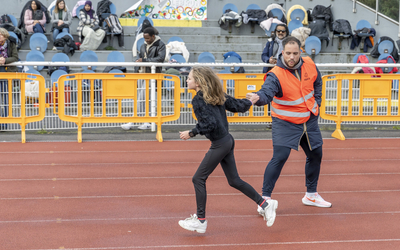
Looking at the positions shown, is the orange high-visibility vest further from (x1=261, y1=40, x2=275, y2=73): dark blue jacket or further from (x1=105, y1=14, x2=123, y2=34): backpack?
(x1=105, y1=14, x2=123, y2=34): backpack

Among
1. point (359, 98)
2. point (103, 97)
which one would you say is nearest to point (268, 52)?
point (359, 98)

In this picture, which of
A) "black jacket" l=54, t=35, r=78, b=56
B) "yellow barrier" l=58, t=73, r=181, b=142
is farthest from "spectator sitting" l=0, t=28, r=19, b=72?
"black jacket" l=54, t=35, r=78, b=56

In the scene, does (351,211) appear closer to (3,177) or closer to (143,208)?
(143,208)

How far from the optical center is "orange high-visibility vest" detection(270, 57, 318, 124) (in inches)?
196

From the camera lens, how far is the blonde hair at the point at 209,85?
4.46 m

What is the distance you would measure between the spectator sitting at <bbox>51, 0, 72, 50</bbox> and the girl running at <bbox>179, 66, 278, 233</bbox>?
13096mm

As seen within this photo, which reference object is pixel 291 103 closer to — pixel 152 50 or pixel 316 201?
pixel 316 201

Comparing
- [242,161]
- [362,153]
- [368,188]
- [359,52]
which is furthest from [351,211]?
[359,52]

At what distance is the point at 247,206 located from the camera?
5547mm

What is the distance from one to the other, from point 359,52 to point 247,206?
1323 centimetres

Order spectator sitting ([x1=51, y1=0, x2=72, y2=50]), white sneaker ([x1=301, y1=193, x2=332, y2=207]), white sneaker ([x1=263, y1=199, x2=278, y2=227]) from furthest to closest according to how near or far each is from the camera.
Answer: spectator sitting ([x1=51, y1=0, x2=72, y2=50]) < white sneaker ([x1=301, y1=193, x2=332, y2=207]) < white sneaker ([x1=263, y1=199, x2=278, y2=227])

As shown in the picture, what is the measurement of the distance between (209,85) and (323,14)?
1485 cm

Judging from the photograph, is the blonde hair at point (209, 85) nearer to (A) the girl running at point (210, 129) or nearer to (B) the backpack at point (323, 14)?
(A) the girl running at point (210, 129)

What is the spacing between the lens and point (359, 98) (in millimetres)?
10164
